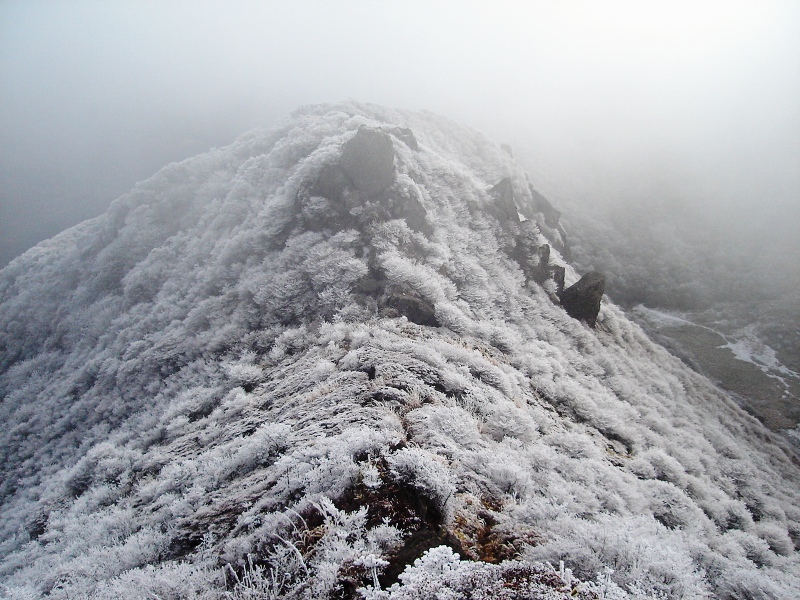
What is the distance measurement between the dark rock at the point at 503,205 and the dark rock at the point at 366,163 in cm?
1113

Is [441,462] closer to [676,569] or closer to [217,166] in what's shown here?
[676,569]

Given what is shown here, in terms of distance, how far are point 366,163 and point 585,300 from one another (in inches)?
746

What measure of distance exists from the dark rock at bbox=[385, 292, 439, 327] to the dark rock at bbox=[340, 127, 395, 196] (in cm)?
944

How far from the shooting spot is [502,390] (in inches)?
612

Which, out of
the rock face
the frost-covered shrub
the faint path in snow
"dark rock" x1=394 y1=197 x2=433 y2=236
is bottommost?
the faint path in snow

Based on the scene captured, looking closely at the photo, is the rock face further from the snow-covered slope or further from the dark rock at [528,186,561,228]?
the dark rock at [528,186,561,228]

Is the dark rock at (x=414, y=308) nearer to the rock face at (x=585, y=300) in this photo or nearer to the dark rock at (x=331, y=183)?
the dark rock at (x=331, y=183)

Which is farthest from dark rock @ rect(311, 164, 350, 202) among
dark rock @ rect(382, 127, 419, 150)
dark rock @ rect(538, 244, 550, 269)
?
dark rock @ rect(538, 244, 550, 269)

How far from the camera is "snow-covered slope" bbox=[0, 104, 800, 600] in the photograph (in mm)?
7031

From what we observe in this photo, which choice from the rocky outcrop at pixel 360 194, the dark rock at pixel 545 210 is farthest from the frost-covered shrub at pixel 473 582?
the dark rock at pixel 545 210

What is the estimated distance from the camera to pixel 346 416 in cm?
1090

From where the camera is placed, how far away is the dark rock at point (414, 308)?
19.4 meters

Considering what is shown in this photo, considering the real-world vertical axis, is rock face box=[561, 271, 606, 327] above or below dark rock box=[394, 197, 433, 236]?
below

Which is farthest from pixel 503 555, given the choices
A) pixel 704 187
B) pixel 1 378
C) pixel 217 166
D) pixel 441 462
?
pixel 704 187
